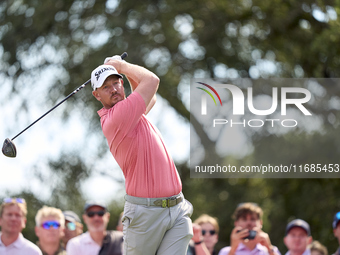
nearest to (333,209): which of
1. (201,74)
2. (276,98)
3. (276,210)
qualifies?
(276,210)

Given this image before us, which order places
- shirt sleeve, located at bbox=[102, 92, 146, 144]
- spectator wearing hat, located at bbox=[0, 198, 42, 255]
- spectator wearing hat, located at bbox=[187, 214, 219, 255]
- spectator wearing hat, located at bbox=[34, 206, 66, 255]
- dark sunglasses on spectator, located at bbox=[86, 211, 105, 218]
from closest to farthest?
shirt sleeve, located at bbox=[102, 92, 146, 144] → spectator wearing hat, located at bbox=[187, 214, 219, 255] → spectator wearing hat, located at bbox=[0, 198, 42, 255] → spectator wearing hat, located at bbox=[34, 206, 66, 255] → dark sunglasses on spectator, located at bbox=[86, 211, 105, 218]

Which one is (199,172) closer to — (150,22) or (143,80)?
(150,22)

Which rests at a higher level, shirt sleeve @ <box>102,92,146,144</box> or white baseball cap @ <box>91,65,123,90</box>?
white baseball cap @ <box>91,65,123,90</box>

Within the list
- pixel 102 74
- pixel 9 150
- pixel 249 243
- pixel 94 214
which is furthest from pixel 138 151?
pixel 94 214

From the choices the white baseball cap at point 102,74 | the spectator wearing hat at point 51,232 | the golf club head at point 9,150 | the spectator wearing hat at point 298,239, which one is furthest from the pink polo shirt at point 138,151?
the spectator wearing hat at point 298,239

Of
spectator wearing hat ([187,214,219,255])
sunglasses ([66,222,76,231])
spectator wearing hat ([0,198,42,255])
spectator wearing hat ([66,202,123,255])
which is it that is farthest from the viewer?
sunglasses ([66,222,76,231])

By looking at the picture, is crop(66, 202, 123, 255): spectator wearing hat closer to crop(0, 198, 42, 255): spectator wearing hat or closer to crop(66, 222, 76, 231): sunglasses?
crop(66, 222, 76, 231): sunglasses

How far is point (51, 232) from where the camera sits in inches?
276

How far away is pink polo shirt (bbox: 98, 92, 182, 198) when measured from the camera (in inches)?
168

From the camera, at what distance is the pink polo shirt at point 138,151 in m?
4.28

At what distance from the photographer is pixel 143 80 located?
14.5 feet

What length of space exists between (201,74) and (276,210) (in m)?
3.28

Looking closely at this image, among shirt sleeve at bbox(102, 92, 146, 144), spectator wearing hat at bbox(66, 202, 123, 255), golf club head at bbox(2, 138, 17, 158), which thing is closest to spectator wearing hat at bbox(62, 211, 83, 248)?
spectator wearing hat at bbox(66, 202, 123, 255)

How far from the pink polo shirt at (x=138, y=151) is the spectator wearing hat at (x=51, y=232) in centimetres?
292
